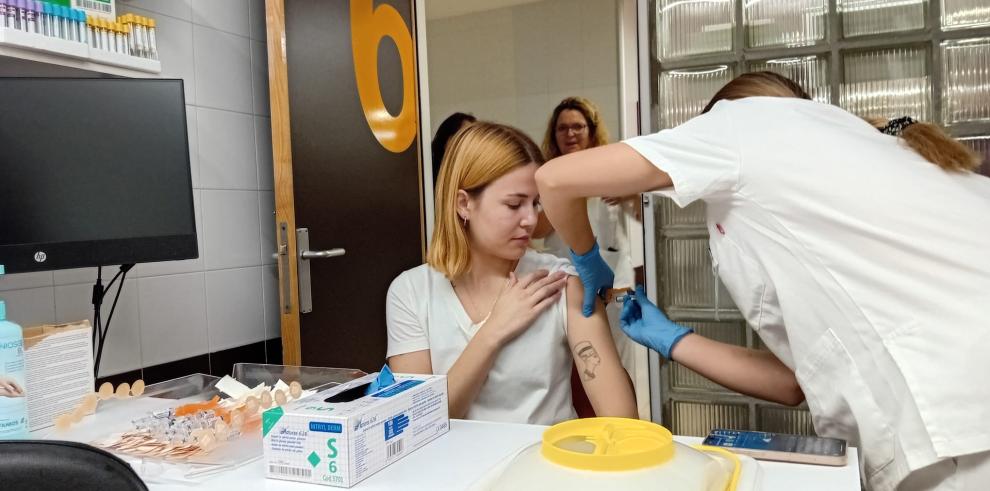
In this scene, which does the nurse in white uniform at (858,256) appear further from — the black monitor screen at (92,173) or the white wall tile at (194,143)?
the white wall tile at (194,143)

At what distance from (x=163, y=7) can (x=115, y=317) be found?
0.84 meters

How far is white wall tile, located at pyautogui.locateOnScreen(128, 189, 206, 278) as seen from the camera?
73.4 inches

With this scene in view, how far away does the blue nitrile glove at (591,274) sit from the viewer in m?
1.46

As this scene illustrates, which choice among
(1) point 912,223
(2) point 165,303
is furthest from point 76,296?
(1) point 912,223

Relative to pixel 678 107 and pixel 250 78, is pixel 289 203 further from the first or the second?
pixel 678 107

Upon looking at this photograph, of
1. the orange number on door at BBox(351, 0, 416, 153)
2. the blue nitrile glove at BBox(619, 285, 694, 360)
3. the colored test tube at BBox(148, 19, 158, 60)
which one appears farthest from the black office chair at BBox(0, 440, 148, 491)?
the orange number on door at BBox(351, 0, 416, 153)

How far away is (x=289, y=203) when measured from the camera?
202 cm

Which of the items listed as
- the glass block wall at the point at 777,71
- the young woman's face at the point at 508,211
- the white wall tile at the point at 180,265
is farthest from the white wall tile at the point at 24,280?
the glass block wall at the point at 777,71

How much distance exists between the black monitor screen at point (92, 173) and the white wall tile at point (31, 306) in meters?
0.41

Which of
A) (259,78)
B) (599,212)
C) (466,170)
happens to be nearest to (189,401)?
(466,170)

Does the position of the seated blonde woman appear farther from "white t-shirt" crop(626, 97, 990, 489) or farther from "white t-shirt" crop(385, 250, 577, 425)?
"white t-shirt" crop(626, 97, 990, 489)

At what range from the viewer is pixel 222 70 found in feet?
7.00

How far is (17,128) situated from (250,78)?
1038 mm

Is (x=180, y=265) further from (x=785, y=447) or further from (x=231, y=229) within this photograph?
(x=785, y=447)
